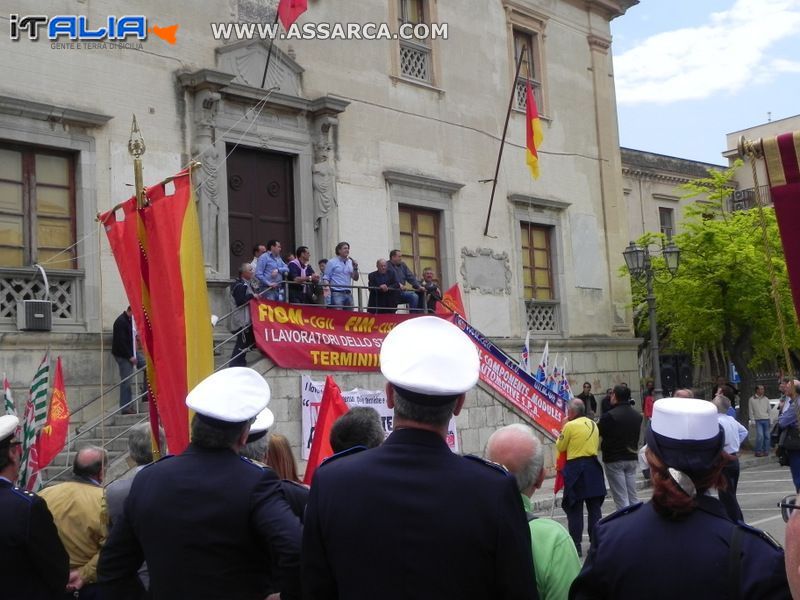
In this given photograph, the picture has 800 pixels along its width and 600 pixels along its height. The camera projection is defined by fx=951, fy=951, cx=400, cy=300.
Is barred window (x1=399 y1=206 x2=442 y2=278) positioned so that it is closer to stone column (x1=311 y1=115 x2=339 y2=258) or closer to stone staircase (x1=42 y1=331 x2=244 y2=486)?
stone column (x1=311 y1=115 x2=339 y2=258)

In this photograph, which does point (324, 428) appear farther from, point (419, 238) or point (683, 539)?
point (419, 238)

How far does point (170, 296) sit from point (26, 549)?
2.30m

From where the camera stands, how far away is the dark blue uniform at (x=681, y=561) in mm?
2766

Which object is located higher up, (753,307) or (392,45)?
(392,45)

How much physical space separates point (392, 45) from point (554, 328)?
7.27 meters

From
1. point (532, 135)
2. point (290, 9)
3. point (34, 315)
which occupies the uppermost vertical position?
point (290, 9)

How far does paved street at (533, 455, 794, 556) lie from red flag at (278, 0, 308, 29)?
28.5 feet

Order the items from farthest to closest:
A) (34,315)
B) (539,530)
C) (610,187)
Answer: (610,187) → (34,315) → (539,530)

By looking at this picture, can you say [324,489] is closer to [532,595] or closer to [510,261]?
[532,595]

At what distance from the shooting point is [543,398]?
59.3ft

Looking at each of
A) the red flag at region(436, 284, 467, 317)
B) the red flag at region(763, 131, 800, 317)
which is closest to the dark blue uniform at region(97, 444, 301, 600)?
the red flag at region(763, 131, 800, 317)

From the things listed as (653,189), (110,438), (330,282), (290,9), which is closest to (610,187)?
(330,282)

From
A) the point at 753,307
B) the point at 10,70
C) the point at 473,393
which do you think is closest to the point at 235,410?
the point at 10,70

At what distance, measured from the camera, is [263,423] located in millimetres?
4605
